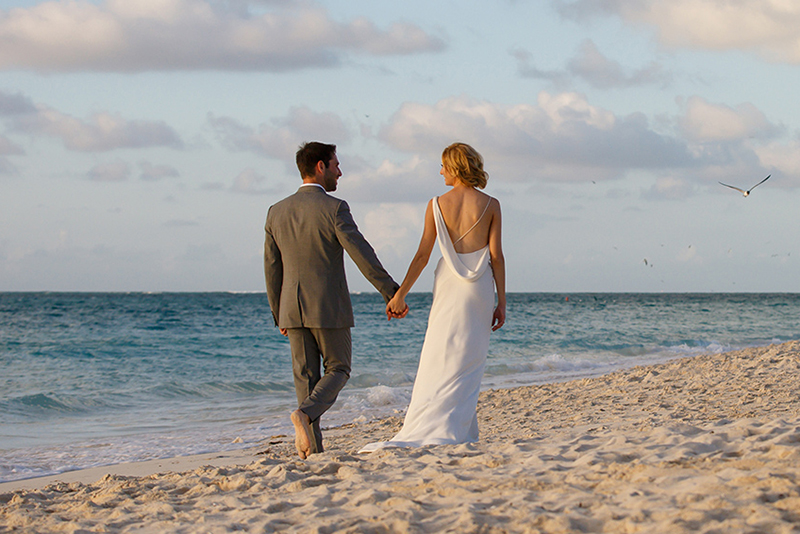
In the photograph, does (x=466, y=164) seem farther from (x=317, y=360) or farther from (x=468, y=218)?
(x=317, y=360)

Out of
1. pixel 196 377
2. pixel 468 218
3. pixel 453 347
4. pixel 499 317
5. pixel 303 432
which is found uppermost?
pixel 468 218

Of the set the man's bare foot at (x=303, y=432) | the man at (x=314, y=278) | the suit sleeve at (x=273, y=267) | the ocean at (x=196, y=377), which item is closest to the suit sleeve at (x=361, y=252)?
the man at (x=314, y=278)

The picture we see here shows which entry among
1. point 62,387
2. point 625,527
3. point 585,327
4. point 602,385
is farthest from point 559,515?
point 585,327

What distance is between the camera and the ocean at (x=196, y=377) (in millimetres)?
7004

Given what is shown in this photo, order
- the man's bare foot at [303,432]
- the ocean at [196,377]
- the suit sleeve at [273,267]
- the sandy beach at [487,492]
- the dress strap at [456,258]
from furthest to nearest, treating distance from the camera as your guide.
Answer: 1. the ocean at [196,377]
2. the suit sleeve at [273,267]
3. the man's bare foot at [303,432]
4. the dress strap at [456,258]
5. the sandy beach at [487,492]

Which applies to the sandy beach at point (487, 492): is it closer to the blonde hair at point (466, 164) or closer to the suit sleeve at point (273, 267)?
the suit sleeve at point (273, 267)

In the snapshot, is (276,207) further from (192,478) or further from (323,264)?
(192,478)

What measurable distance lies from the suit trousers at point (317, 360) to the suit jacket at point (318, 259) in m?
0.09

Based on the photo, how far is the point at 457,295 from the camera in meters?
4.19

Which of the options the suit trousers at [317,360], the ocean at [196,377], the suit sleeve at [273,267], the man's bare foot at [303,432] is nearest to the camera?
the man's bare foot at [303,432]

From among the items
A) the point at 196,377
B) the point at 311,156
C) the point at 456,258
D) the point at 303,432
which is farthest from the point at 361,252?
the point at 196,377

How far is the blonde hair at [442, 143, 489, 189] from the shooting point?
165 inches

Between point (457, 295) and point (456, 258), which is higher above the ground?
point (456, 258)

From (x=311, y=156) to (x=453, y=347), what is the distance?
1523 mm
